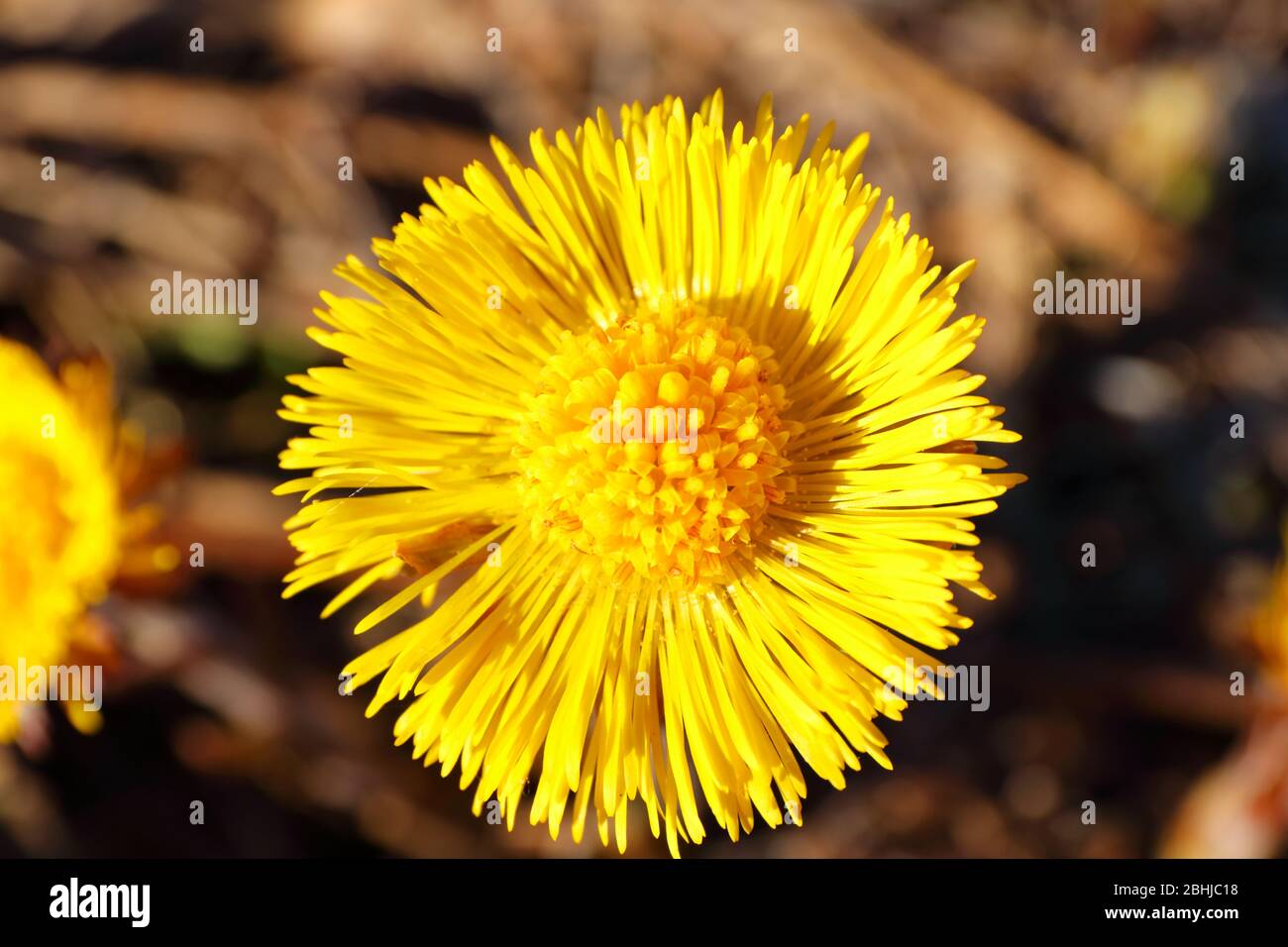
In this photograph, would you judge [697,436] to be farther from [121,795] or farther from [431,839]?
[121,795]

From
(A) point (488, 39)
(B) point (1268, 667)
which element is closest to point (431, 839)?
(B) point (1268, 667)

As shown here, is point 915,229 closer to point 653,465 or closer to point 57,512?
point 653,465

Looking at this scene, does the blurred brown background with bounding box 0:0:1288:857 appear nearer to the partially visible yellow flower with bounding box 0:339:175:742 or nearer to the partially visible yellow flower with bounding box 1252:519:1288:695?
the partially visible yellow flower with bounding box 1252:519:1288:695

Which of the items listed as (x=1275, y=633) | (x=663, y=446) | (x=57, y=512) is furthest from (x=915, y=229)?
(x=57, y=512)

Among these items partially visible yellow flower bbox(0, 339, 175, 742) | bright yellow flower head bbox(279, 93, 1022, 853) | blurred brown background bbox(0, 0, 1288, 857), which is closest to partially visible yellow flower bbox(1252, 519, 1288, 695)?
blurred brown background bbox(0, 0, 1288, 857)

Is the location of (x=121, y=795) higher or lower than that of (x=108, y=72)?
lower

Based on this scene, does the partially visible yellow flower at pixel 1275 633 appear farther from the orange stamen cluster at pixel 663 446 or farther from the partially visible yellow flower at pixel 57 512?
the partially visible yellow flower at pixel 57 512
